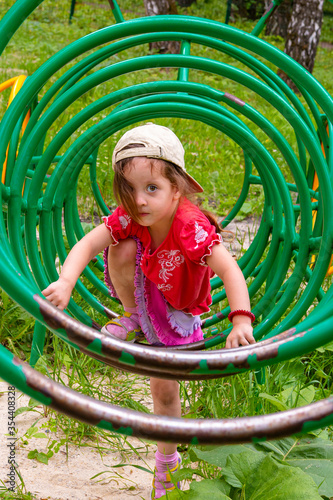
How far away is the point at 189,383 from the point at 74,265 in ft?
2.33

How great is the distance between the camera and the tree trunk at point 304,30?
270 inches

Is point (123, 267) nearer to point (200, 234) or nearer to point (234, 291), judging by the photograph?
point (200, 234)

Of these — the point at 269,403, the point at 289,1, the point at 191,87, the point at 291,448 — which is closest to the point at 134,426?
the point at 291,448

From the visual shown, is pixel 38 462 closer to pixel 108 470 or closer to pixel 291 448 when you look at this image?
pixel 108 470

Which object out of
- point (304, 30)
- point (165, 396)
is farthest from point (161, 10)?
point (165, 396)

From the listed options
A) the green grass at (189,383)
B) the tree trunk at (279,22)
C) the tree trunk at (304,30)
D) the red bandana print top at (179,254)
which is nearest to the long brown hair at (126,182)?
the red bandana print top at (179,254)

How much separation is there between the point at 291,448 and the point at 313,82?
102cm

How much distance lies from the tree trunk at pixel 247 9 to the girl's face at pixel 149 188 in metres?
12.2

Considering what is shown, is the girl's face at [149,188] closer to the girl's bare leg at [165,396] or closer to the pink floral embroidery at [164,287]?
the pink floral embroidery at [164,287]

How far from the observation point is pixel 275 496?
4.57ft

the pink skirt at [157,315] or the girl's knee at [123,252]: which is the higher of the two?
the girl's knee at [123,252]

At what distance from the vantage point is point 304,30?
22.7ft

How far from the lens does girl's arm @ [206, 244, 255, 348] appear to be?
4.79 ft

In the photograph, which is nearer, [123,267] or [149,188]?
[149,188]
